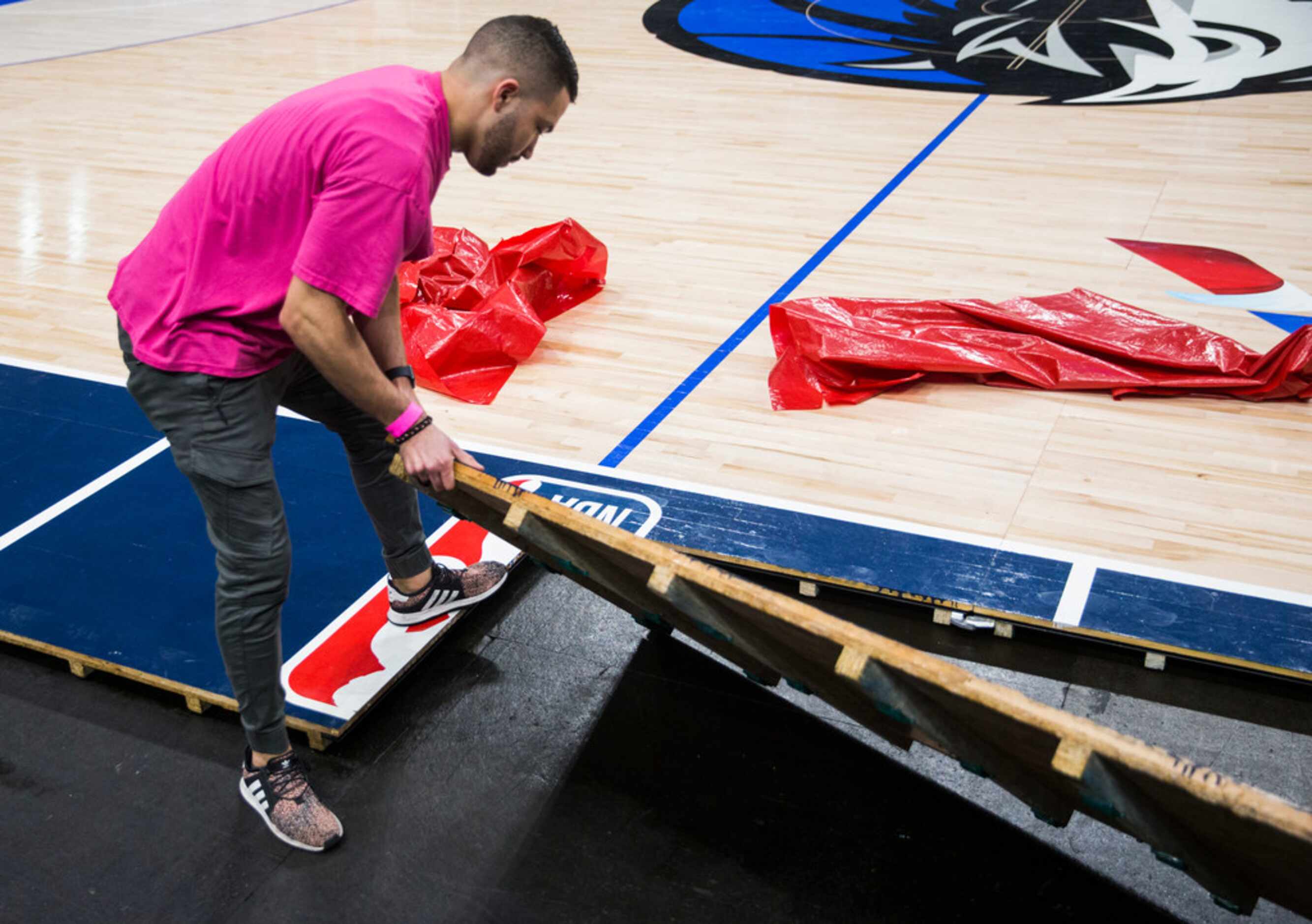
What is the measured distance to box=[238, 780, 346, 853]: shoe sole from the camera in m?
2.83

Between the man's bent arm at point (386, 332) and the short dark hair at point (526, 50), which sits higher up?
the short dark hair at point (526, 50)

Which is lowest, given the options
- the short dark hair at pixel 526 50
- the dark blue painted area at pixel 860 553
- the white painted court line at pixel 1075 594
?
the dark blue painted area at pixel 860 553

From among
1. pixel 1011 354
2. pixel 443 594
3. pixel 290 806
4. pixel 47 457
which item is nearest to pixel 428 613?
pixel 443 594

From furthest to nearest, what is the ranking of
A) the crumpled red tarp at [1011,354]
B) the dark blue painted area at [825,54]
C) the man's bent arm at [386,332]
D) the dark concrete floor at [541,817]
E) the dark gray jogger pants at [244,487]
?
the dark blue painted area at [825,54] < the crumpled red tarp at [1011,354] < the man's bent arm at [386,332] < the dark concrete floor at [541,817] < the dark gray jogger pants at [244,487]

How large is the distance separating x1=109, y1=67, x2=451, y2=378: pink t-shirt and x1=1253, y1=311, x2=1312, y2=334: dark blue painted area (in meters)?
4.22

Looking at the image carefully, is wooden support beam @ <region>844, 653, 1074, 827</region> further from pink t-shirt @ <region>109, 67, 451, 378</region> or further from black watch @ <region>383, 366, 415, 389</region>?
black watch @ <region>383, 366, 415, 389</region>

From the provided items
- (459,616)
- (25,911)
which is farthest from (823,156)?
(25,911)


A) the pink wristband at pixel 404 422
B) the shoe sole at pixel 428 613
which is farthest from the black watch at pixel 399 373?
the shoe sole at pixel 428 613

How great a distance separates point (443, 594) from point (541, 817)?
0.86m

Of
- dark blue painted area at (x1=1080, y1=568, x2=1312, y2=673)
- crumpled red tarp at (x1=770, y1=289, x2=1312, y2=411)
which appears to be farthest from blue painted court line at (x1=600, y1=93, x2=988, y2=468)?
dark blue painted area at (x1=1080, y1=568, x2=1312, y2=673)

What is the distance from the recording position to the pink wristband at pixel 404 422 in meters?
2.54

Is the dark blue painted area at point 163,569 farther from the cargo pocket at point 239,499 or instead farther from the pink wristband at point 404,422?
the pink wristband at point 404,422

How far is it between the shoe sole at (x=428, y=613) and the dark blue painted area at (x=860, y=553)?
2.11 feet

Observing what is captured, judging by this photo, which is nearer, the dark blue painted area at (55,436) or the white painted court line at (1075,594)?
the white painted court line at (1075,594)
